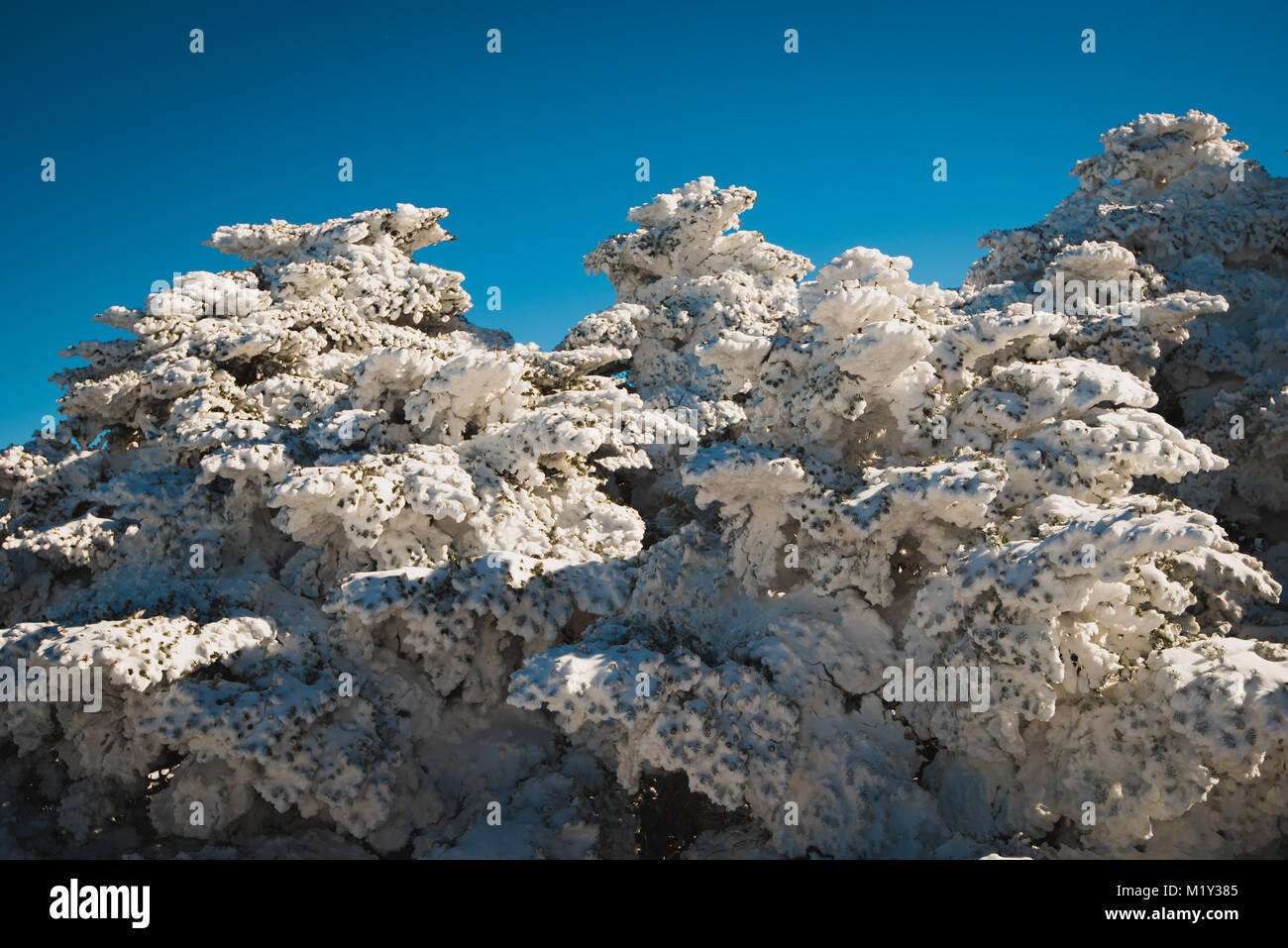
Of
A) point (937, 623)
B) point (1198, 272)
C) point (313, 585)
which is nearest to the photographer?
point (937, 623)

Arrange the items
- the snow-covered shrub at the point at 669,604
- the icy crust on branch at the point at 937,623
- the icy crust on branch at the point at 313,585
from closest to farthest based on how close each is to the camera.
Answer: the icy crust on branch at the point at 937,623
the snow-covered shrub at the point at 669,604
the icy crust on branch at the point at 313,585

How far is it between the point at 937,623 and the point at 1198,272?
16.8m

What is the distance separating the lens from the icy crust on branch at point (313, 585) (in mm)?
13016

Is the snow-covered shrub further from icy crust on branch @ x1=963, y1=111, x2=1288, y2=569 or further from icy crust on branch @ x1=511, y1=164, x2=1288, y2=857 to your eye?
icy crust on branch @ x1=963, y1=111, x2=1288, y2=569

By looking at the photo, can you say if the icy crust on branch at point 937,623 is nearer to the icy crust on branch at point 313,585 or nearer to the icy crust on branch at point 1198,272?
the icy crust on branch at point 313,585

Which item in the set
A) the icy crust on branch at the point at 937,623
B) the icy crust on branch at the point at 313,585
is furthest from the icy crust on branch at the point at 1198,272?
the icy crust on branch at the point at 313,585

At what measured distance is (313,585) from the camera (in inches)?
639

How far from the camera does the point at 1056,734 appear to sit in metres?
11.6

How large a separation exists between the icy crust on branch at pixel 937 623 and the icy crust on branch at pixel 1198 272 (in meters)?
5.86

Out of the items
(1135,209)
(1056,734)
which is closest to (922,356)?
(1056,734)

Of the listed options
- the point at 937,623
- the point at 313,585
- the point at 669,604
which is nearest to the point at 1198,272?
the point at 937,623

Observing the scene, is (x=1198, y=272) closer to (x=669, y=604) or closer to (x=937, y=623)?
(x=937, y=623)
